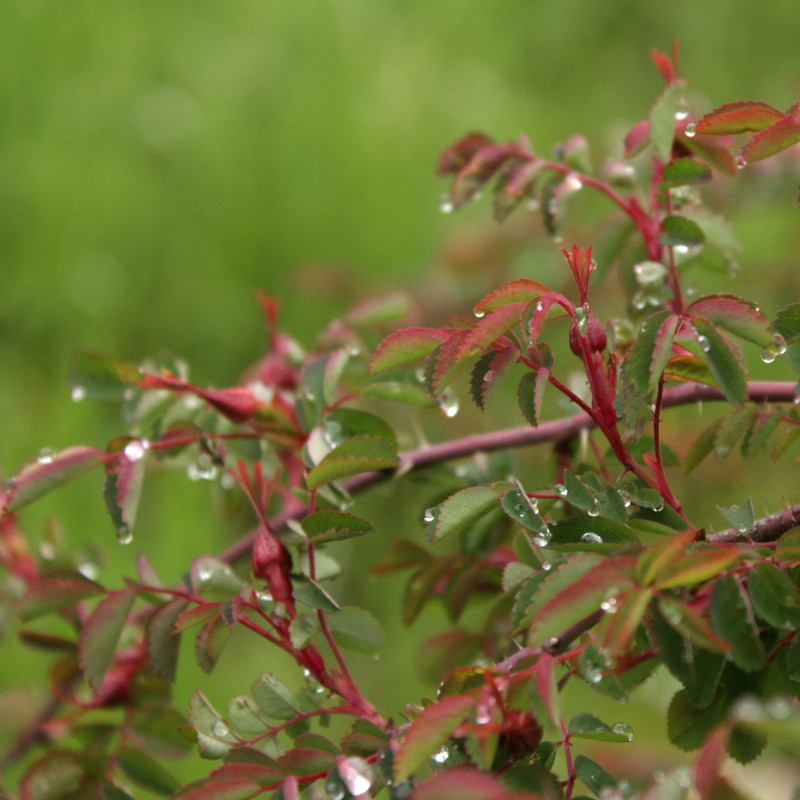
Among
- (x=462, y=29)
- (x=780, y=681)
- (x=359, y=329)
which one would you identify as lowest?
Result: (x=780, y=681)

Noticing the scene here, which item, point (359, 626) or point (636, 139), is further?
point (636, 139)

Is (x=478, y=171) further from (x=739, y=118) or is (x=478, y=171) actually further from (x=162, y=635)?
(x=162, y=635)

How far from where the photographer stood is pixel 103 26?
2.15m

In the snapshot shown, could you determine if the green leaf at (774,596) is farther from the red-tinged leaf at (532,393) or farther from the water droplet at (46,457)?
the water droplet at (46,457)

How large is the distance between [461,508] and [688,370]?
0.15 metres

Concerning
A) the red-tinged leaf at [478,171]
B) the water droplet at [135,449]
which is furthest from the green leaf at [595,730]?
the red-tinged leaf at [478,171]

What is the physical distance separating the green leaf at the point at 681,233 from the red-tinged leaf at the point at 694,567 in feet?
0.89

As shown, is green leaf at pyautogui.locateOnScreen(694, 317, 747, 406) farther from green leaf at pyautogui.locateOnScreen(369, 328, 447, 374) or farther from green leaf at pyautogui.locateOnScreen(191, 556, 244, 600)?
green leaf at pyautogui.locateOnScreen(191, 556, 244, 600)

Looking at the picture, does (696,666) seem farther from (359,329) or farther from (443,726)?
(359,329)

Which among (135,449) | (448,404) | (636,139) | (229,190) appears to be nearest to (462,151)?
(636,139)

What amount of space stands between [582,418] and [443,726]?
32cm

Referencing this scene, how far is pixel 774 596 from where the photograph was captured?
0.38 meters

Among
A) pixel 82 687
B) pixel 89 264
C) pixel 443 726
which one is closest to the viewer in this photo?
pixel 443 726

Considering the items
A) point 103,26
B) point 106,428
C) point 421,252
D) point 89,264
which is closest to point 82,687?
point 106,428
